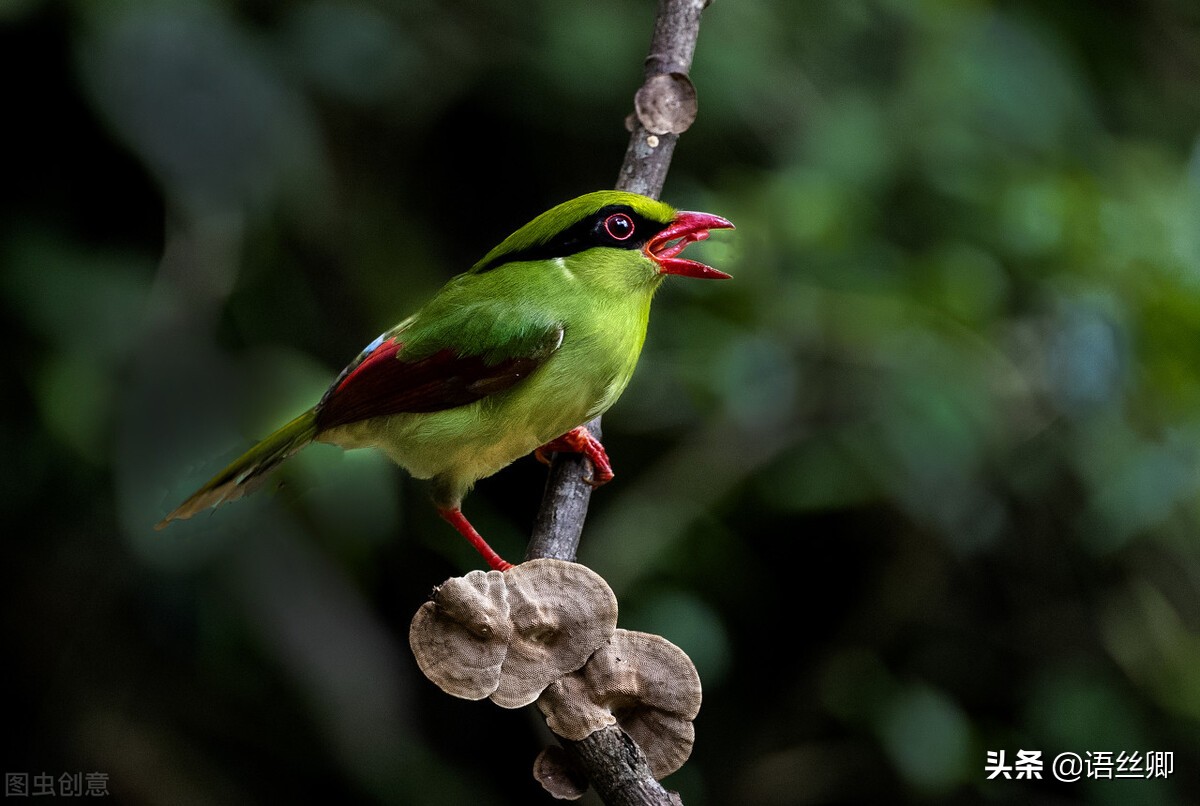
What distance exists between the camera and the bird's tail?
6.05ft

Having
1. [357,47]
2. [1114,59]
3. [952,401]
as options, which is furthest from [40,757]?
[1114,59]

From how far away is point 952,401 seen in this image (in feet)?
9.45

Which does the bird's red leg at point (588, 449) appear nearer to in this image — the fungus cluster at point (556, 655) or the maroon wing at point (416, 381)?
the maroon wing at point (416, 381)

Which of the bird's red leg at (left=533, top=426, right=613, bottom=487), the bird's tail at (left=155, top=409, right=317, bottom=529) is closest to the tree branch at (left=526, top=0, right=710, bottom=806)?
the bird's red leg at (left=533, top=426, right=613, bottom=487)

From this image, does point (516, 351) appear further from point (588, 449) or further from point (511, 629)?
point (511, 629)

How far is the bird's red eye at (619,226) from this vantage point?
1.65 m

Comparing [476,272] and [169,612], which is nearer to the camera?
[476,272]

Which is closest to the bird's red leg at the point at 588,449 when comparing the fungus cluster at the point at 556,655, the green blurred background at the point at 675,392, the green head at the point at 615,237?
the green head at the point at 615,237

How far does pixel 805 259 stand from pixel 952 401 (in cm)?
53

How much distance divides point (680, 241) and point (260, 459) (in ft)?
2.45

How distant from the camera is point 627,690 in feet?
4.60

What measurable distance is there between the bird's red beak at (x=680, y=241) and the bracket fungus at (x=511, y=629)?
0.50 meters

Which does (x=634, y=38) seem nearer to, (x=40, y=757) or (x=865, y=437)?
(x=865, y=437)

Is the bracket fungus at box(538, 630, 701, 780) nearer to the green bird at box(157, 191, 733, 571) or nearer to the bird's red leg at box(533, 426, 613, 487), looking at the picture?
the green bird at box(157, 191, 733, 571)
